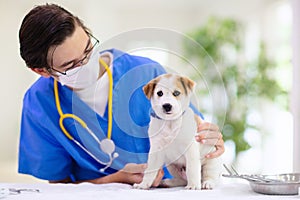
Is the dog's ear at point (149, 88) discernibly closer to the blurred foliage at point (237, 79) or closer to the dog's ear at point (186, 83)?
the dog's ear at point (186, 83)

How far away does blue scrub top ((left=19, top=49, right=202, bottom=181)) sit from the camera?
0.94m

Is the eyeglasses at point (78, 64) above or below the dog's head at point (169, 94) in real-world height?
above

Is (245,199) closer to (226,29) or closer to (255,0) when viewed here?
→ (226,29)

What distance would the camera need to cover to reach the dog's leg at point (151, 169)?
3.02ft

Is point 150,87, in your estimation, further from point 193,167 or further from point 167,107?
point 193,167

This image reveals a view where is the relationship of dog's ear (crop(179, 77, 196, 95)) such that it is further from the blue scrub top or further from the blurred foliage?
the blurred foliage

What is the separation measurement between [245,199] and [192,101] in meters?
0.21

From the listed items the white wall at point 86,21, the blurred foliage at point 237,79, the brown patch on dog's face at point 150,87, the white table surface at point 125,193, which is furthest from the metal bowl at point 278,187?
the white wall at point 86,21

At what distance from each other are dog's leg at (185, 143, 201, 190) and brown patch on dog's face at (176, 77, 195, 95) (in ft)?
0.34

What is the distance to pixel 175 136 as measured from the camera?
35.3 inches

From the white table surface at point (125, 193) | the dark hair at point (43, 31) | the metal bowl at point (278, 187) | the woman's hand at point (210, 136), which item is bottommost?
the white table surface at point (125, 193)

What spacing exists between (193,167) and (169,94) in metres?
0.15

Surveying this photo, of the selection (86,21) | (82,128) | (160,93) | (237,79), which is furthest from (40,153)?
(86,21)

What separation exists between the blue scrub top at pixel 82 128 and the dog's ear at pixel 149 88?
2 cm
